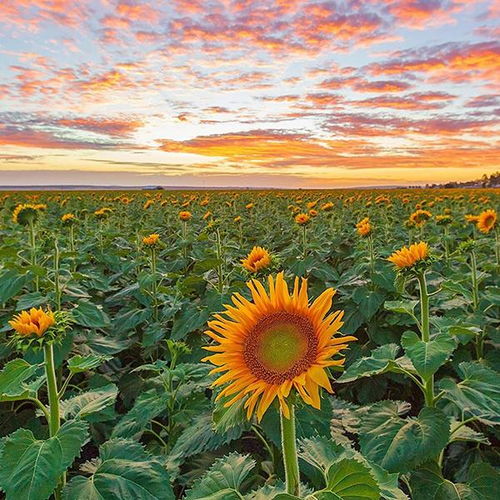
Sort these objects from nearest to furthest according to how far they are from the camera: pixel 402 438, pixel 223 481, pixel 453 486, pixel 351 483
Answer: pixel 351 483 < pixel 223 481 < pixel 402 438 < pixel 453 486

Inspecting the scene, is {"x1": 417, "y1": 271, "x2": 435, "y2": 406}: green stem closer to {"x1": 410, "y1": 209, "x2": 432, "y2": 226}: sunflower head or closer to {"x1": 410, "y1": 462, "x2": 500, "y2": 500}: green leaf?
{"x1": 410, "y1": 462, "x2": 500, "y2": 500}: green leaf

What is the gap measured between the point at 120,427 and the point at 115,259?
15.8ft

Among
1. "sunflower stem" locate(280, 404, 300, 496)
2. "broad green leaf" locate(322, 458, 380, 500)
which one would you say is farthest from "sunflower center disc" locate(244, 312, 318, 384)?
"broad green leaf" locate(322, 458, 380, 500)

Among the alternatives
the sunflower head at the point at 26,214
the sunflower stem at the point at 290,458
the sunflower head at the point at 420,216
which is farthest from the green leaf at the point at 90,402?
the sunflower head at the point at 420,216

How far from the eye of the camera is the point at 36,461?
6.13 feet

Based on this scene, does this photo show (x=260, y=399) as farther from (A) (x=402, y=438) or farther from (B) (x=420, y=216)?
(B) (x=420, y=216)

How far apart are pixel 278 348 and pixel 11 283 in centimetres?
347

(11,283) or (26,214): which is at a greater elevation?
(26,214)

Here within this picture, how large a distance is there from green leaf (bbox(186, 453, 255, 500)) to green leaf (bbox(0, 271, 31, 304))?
3.16 meters


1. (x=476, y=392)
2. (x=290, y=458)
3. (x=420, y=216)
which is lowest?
(x=476, y=392)

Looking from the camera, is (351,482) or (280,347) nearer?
(351,482)

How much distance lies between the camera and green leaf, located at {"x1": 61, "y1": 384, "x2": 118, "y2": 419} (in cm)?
224

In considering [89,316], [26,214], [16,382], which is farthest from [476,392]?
[26,214]

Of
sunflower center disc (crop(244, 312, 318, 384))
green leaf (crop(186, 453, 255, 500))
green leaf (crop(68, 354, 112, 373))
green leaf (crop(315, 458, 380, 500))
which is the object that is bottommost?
green leaf (crop(186, 453, 255, 500))
